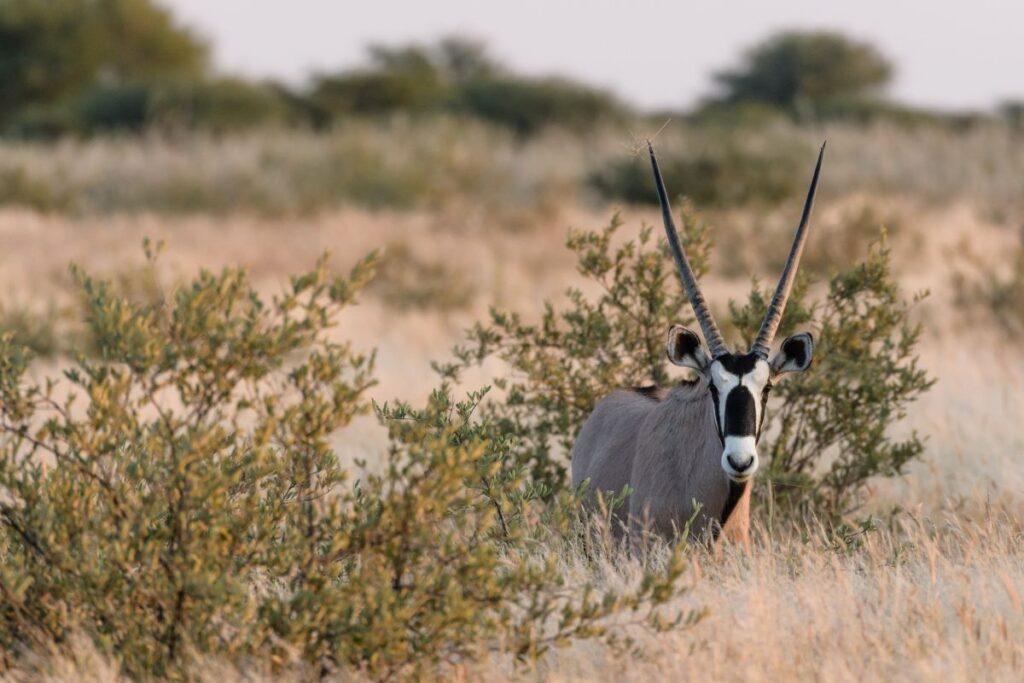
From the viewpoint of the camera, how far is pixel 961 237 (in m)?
18.5

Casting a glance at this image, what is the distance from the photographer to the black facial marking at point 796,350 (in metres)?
5.24

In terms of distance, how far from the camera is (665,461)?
561 centimetres

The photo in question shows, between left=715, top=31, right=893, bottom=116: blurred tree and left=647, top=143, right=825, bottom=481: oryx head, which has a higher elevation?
left=715, top=31, right=893, bottom=116: blurred tree

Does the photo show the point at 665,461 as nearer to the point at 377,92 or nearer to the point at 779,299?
the point at 779,299

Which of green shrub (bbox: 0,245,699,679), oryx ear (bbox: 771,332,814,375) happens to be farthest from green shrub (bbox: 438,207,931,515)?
green shrub (bbox: 0,245,699,679)

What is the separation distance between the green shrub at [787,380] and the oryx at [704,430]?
37.8 inches

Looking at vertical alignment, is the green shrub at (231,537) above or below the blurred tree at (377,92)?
below

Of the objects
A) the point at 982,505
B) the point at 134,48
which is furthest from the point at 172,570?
the point at 134,48

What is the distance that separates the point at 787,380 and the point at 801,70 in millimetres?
46984

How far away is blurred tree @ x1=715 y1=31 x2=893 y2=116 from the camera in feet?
168

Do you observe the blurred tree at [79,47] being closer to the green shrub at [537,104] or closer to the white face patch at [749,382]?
the green shrub at [537,104]

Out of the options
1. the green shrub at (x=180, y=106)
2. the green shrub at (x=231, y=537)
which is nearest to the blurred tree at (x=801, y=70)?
the green shrub at (x=180, y=106)

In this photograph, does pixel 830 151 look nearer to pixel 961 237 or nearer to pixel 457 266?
pixel 961 237

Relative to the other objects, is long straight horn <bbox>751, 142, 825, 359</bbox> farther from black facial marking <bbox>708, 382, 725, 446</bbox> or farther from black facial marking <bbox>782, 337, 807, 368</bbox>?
black facial marking <bbox>708, 382, 725, 446</bbox>
